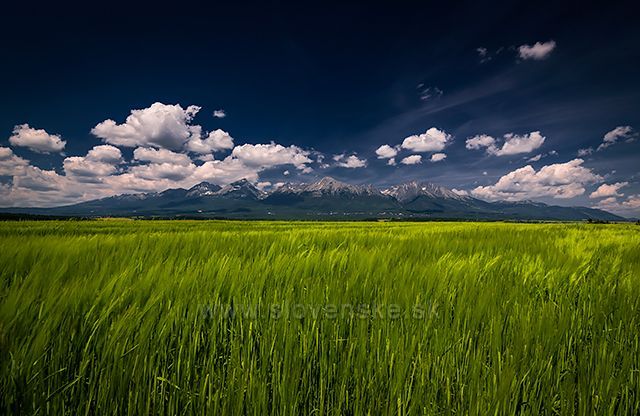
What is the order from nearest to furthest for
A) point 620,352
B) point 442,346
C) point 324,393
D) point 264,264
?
point 324,393
point 442,346
point 620,352
point 264,264

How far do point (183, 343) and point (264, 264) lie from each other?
1.01 m

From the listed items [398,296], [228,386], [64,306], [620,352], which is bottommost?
[620,352]

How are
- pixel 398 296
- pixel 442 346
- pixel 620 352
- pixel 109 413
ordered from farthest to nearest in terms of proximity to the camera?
pixel 398 296 < pixel 620 352 < pixel 442 346 < pixel 109 413

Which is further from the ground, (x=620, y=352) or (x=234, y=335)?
(x=234, y=335)

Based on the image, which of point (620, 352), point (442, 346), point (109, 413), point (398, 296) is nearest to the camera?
point (109, 413)

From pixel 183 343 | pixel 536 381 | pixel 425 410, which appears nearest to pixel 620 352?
pixel 536 381

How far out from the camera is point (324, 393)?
3.40ft

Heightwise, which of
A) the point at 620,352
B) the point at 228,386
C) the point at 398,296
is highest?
the point at 398,296

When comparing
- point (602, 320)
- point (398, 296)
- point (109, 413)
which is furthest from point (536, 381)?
point (109, 413)

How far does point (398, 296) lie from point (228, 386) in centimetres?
102

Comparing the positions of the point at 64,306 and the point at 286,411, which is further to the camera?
the point at 64,306

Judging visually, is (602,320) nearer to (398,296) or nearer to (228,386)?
(398,296)

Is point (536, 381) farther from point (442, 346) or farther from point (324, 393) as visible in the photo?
point (324, 393)

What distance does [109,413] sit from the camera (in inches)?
35.7
